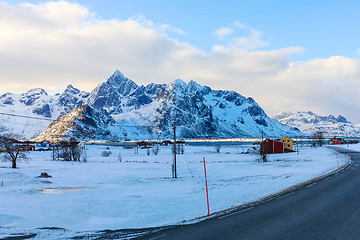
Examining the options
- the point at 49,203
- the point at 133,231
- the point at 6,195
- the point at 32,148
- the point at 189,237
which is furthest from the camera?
the point at 32,148

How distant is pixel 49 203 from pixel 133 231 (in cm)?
987

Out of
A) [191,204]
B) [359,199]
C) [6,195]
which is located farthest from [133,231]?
[6,195]

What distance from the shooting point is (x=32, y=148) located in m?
133

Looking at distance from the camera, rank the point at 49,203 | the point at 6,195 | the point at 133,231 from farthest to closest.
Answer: the point at 6,195
the point at 49,203
the point at 133,231

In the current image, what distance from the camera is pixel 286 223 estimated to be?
12.0m

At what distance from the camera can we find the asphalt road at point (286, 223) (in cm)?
1052

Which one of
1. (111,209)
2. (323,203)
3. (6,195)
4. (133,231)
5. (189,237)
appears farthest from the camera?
(6,195)

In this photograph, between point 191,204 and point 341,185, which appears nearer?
point 191,204

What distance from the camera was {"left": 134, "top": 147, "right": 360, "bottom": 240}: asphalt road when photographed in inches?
414

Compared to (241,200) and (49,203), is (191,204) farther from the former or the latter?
(49,203)

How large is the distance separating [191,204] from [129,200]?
486 centimetres

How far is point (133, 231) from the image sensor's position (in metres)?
11.8

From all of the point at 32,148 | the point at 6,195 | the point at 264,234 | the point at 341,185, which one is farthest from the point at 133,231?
the point at 32,148

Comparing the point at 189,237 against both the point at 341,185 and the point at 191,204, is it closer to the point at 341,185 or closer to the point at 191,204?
the point at 191,204
